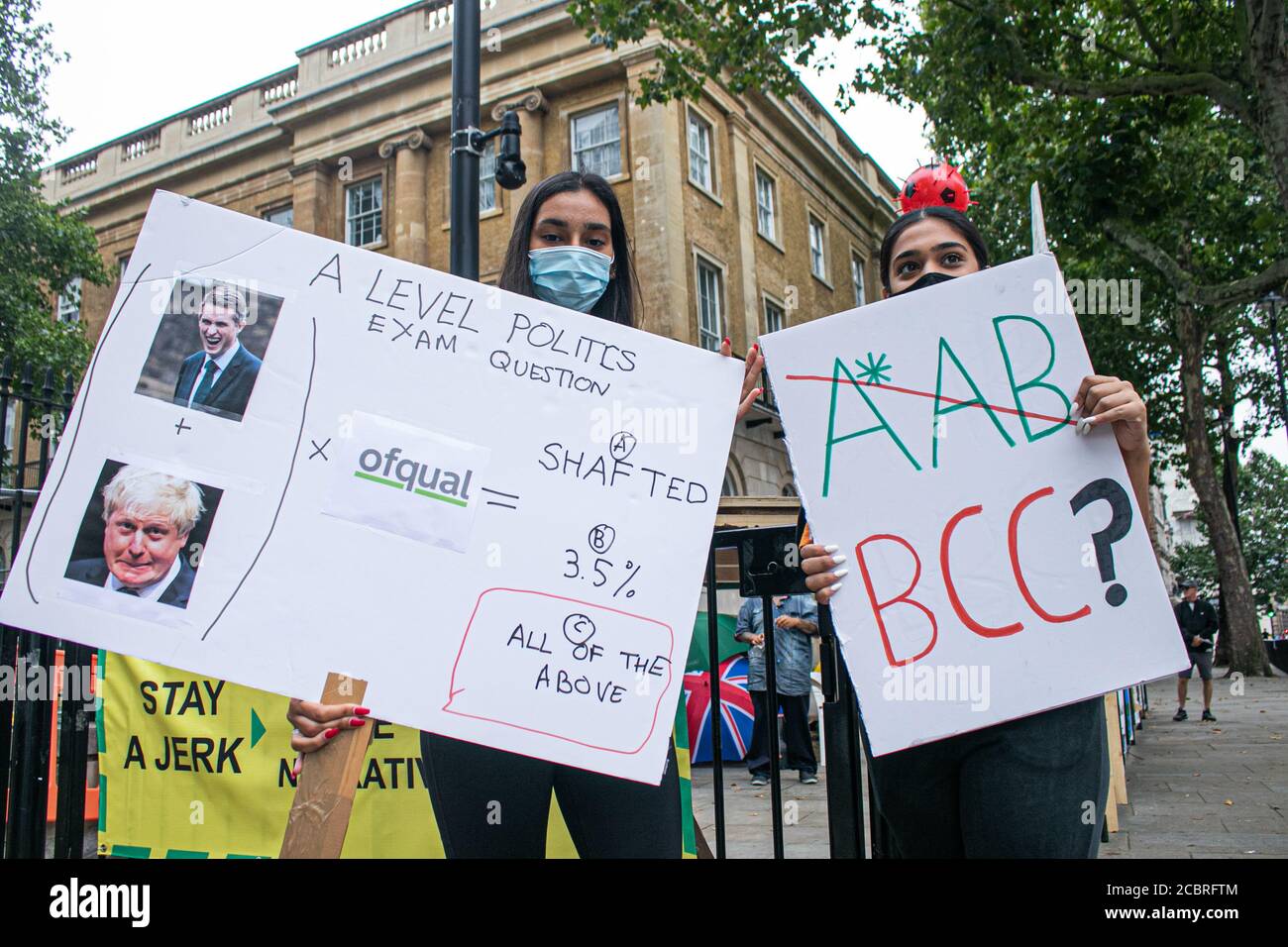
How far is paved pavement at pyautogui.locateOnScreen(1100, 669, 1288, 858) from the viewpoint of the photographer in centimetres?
514

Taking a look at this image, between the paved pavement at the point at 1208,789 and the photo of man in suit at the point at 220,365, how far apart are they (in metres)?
4.87

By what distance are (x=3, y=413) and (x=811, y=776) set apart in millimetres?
6600

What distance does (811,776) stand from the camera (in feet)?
26.2

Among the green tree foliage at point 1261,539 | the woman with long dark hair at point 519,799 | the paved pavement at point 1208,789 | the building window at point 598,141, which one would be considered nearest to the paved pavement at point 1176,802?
the paved pavement at point 1208,789

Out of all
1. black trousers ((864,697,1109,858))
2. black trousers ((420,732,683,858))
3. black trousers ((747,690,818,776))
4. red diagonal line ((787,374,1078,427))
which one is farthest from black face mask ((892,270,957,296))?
black trousers ((747,690,818,776))

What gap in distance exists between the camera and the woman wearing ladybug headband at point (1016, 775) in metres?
1.70

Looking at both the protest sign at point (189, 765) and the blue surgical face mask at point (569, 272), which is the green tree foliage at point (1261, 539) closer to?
the protest sign at point (189, 765)

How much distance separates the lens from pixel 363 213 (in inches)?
834

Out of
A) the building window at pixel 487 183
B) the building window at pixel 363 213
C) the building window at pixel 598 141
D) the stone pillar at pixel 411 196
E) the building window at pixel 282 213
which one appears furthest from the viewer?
the building window at pixel 282 213

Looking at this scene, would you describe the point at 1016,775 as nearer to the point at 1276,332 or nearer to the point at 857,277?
the point at 1276,332
